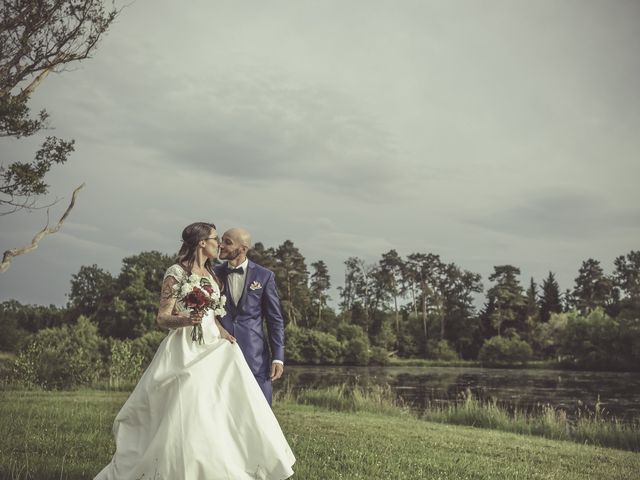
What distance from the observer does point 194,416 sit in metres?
4.72

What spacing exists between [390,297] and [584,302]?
97.3 ft

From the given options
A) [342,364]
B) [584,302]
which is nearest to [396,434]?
[342,364]

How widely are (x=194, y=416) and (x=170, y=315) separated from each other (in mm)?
926

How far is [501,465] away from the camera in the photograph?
809 centimetres

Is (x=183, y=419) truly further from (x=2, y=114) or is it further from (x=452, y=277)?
(x=452, y=277)

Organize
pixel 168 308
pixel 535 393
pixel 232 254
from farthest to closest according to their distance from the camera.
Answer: pixel 535 393
pixel 232 254
pixel 168 308

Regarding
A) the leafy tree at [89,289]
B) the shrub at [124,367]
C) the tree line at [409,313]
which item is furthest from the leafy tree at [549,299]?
the shrub at [124,367]

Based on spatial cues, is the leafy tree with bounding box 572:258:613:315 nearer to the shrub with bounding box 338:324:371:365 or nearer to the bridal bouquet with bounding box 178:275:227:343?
the shrub with bounding box 338:324:371:365

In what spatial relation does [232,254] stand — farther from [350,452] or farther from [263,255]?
[263,255]

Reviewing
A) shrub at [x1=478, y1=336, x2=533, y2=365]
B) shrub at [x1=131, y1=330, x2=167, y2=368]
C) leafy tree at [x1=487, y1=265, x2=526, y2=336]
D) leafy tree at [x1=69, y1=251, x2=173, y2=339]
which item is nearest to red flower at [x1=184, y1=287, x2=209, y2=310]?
shrub at [x1=131, y1=330, x2=167, y2=368]

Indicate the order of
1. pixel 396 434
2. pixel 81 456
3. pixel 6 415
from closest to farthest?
1. pixel 81 456
2. pixel 6 415
3. pixel 396 434

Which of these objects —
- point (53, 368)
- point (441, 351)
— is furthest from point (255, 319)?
point (441, 351)

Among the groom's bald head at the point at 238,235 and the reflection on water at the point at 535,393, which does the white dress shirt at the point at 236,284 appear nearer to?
the groom's bald head at the point at 238,235

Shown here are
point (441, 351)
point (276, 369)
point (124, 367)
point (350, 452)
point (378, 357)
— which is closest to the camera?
point (276, 369)
